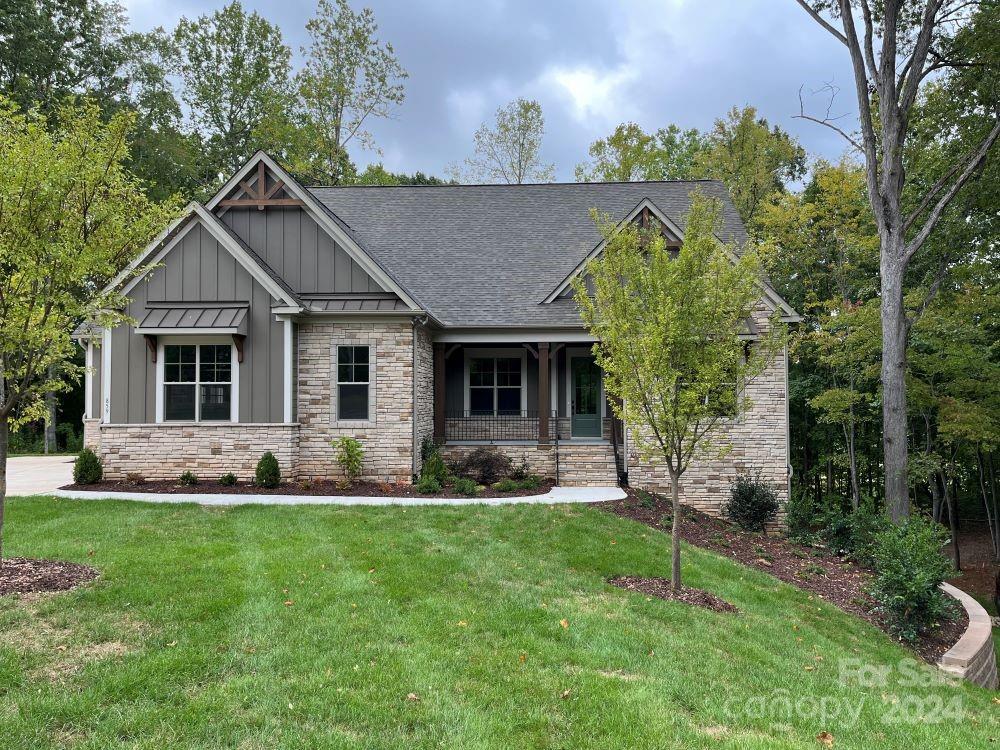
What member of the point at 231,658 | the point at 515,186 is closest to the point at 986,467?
the point at 515,186

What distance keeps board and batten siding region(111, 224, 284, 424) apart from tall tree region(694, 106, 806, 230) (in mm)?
21064

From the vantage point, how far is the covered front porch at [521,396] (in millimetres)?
14234

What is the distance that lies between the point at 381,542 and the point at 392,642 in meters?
3.07

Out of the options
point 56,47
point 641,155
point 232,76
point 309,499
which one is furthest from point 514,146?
point 309,499

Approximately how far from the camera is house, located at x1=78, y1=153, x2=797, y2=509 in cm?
1218

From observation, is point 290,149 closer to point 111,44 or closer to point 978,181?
point 111,44

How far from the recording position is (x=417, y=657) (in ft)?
14.7

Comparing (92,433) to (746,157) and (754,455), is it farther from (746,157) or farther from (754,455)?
(746,157)

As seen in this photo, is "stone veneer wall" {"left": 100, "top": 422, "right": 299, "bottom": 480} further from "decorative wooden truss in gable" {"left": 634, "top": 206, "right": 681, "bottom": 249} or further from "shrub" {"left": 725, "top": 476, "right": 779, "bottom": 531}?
"shrub" {"left": 725, "top": 476, "right": 779, "bottom": 531}

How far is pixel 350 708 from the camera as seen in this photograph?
3.75m

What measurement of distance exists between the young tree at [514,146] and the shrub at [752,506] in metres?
21.6

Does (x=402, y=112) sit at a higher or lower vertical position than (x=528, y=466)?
higher

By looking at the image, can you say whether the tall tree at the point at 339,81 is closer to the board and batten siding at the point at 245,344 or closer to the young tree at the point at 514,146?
the young tree at the point at 514,146

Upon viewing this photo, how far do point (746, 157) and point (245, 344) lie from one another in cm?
2336
